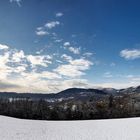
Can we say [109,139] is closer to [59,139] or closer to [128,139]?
[128,139]

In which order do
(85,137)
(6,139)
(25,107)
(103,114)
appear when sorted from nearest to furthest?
(6,139), (85,137), (103,114), (25,107)

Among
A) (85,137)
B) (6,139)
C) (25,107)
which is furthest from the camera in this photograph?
(25,107)

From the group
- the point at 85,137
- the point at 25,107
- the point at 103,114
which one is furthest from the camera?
the point at 25,107

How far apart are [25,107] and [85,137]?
4531 cm

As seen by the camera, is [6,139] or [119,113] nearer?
[6,139]

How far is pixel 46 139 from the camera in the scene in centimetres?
1201

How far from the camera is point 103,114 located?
47719mm

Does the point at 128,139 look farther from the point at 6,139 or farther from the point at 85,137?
the point at 6,139

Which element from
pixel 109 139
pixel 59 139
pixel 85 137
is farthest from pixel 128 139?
pixel 59 139

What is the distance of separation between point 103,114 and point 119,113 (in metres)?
3.11

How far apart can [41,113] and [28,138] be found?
37.4 meters

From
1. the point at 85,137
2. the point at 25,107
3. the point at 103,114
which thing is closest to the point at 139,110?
the point at 103,114

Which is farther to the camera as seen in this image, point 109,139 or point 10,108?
point 10,108

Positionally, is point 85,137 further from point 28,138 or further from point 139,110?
point 139,110
